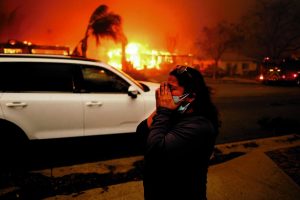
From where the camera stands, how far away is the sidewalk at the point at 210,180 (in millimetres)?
3625

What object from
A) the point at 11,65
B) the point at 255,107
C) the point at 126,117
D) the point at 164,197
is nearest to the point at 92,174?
the point at 126,117

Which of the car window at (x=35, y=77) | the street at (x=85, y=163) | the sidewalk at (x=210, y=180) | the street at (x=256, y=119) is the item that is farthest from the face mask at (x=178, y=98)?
the street at (x=256, y=119)

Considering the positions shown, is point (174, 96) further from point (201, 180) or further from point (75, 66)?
point (75, 66)

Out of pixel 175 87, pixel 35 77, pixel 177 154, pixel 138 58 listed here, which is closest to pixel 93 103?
pixel 35 77

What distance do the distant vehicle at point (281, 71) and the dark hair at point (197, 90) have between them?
22560mm

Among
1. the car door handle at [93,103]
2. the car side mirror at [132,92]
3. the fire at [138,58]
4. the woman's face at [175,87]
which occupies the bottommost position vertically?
the car door handle at [93,103]

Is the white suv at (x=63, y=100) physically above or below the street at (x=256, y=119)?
above

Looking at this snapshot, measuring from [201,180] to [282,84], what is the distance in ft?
76.5

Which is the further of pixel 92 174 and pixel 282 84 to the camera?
pixel 282 84

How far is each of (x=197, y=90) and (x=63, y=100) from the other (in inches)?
130

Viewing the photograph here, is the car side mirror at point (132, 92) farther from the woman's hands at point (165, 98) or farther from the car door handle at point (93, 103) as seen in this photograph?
the woman's hands at point (165, 98)

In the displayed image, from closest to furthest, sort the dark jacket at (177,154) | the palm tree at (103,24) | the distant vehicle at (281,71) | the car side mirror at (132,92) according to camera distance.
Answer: the dark jacket at (177,154), the car side mirror at (132,92), the palm tree at (103,24), the distant vehicle at (281,71)

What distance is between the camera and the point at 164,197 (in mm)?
1733

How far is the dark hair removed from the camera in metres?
1.76
